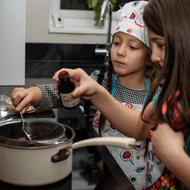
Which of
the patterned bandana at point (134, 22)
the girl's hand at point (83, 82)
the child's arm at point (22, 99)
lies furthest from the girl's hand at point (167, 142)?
the patterned bandana at point (134, 22)

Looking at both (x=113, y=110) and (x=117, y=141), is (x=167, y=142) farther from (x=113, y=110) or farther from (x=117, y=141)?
(x=113, y=110)

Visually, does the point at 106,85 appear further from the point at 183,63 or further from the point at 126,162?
the point at 183,63

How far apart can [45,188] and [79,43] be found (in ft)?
5.09

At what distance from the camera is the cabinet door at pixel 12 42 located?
1911 mm

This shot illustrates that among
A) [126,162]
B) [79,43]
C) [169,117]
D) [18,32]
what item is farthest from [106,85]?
[79,43]

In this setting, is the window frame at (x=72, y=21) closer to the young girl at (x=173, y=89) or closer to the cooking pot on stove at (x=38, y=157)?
the young girl at (x=173, y=89)

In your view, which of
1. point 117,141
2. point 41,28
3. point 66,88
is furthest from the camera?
point 41,28

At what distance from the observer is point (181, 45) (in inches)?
30.5

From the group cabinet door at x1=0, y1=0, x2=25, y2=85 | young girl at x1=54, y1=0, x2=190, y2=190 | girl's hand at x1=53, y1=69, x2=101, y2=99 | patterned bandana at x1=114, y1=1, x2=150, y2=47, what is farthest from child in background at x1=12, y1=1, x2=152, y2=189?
cabinet door at x1=0, y1=0, x2=25, y2=85

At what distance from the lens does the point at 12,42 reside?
6.46 feet

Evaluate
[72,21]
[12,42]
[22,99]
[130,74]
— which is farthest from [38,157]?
[72,21]

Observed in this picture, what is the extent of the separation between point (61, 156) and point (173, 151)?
205 millimetres

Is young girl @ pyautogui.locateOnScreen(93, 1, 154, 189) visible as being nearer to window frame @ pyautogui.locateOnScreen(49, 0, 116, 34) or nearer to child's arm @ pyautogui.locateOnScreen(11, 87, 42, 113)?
child's arm @ pyautogui.locateOnScreen(11, 87, 42, 113)

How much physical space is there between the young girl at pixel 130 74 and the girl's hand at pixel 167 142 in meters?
Answer: 0.44
